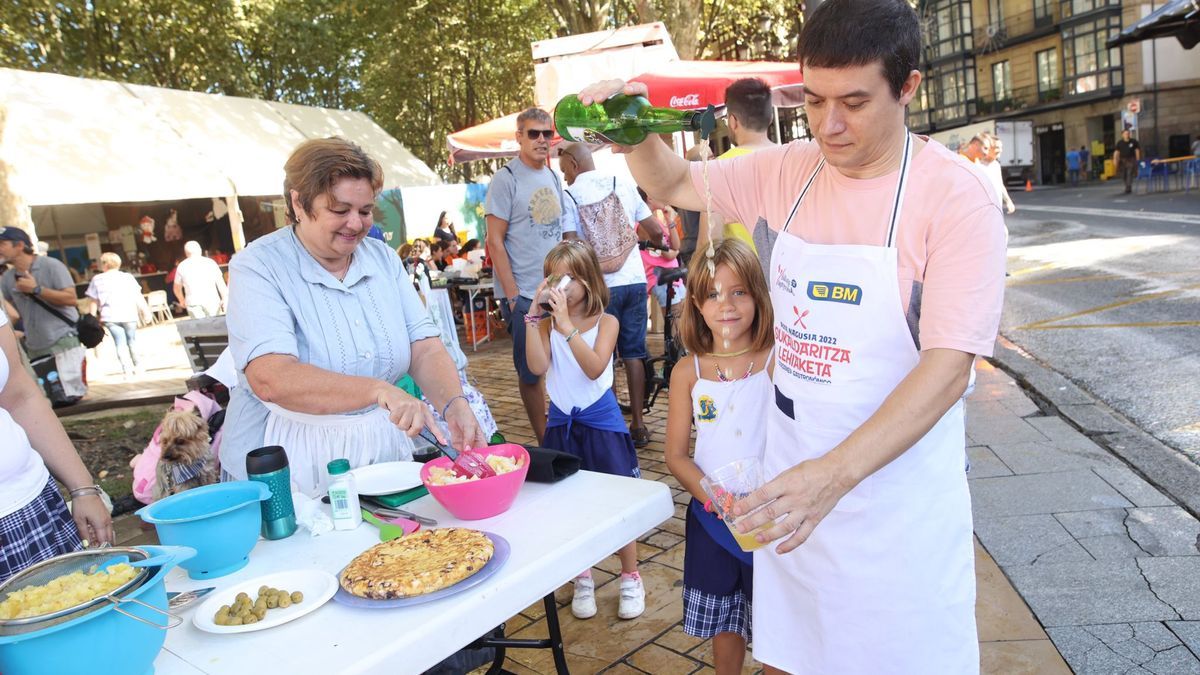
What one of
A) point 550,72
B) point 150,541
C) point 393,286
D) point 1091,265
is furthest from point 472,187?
point 393,286

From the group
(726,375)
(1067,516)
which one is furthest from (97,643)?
(1067,516)

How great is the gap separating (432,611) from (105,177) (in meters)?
14.2

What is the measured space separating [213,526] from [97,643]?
17.5 inches

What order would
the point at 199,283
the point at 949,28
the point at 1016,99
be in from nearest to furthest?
the point at 199,283
the point at 1016,99
the point at 949,28

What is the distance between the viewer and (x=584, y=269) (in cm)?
354

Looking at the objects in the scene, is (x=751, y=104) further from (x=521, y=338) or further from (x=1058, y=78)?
(x=1058, y=78)

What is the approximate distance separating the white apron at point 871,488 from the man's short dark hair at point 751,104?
2.20 m

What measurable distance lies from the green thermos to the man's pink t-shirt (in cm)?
129

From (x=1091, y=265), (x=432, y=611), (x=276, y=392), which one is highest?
(x=276, y=392)

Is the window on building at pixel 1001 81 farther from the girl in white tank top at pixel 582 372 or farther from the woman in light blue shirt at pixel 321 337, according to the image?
the woman in light blue shirt at pixel 321 337

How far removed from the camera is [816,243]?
1718mm

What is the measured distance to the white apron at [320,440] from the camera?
2.36 meters

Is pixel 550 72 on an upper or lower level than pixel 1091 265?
upper

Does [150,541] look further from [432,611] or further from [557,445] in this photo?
[432,611]
